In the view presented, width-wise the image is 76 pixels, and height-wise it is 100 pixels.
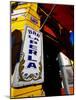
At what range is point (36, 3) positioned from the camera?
237cm

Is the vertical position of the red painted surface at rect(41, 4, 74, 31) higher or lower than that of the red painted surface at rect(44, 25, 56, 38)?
higher

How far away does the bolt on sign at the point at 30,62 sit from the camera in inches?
91.0

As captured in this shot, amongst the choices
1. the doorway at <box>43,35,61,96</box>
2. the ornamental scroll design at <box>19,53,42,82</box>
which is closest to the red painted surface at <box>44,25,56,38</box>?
the doorway at <box>43,35,61,96</box>

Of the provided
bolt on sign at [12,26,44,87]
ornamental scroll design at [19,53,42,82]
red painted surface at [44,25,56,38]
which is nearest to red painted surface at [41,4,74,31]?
red painted surface at [44,25,56,38]

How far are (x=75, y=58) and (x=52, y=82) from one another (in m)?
0.35

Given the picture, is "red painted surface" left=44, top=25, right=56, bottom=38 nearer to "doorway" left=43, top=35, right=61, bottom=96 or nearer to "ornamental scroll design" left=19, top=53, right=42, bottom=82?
"doorway" left=43, top=35, right=61, bottom=96

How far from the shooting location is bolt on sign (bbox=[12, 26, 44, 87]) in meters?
2.31

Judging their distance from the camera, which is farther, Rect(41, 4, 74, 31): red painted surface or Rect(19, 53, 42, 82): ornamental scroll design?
Rect(41, 4, 74, 31): red painted surface

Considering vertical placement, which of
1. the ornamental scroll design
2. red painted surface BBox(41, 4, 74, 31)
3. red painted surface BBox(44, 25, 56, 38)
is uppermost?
red painted surface BBox(41, 4, 74, 31)

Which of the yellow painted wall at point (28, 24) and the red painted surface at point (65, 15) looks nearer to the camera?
the yellow painted wall at point (28, 24)

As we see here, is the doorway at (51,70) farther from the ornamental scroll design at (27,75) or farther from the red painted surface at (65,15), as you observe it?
the red painted surface at (65,15)

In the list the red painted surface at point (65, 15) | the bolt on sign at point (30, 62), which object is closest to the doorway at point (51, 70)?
the bolt on sign at point (30, 62)

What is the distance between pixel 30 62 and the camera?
92.7 inches

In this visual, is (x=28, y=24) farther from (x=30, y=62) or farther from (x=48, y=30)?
(x=30, y=62)
